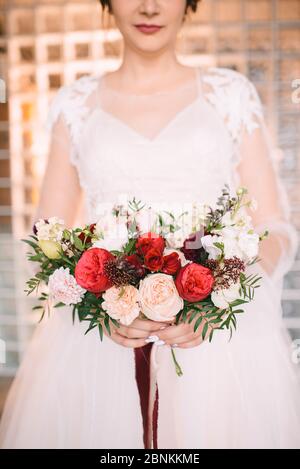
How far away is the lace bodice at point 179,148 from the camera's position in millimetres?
1465

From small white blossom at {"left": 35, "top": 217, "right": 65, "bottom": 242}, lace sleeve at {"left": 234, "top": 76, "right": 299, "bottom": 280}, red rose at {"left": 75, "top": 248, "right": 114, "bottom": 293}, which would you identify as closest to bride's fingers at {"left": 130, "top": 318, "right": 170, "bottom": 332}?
red rose at {"left": 75, "top": 248, "right": 114, "bottom": 293}

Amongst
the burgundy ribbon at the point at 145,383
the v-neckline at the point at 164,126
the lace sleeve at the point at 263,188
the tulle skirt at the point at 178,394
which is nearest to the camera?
the burgundy ribbon at the point at 145,383

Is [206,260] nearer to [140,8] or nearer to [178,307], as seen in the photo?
[178,307]

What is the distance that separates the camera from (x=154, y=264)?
954 mm

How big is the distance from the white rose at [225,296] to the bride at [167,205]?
5.8 inches

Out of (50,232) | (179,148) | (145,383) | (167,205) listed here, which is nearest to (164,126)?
(179,148)

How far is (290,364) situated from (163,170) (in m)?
0.62

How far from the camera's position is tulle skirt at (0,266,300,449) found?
1.27 metres

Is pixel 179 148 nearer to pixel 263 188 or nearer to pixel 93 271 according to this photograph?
pixel 263 188

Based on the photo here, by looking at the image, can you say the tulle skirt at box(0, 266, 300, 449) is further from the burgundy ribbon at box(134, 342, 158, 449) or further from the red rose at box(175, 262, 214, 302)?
the red rose at box(175, 262, 214, 302)

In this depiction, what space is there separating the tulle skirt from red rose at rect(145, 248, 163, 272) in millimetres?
388

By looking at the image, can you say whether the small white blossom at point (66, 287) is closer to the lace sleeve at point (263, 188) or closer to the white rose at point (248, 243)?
the white rose at point (248, 243)

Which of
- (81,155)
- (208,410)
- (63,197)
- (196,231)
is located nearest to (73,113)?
(81,155)

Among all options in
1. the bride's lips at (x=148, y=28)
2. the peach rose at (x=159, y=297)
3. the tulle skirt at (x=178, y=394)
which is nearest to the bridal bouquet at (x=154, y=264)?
the peach rose at (x=159, y=297)
